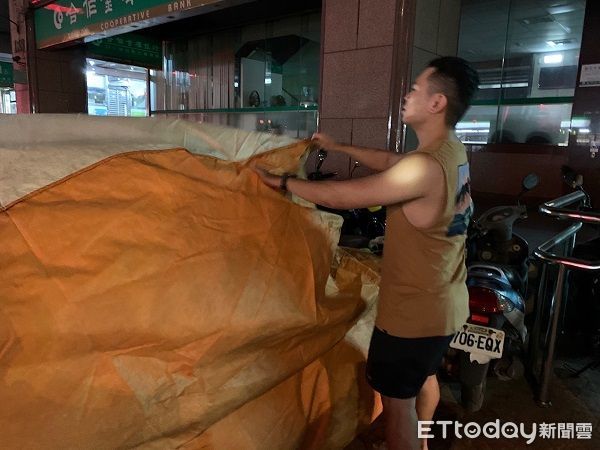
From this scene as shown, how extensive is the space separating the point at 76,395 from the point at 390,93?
3277mm

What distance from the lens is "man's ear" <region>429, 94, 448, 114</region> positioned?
68.4 inches

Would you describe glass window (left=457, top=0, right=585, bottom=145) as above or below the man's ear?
above

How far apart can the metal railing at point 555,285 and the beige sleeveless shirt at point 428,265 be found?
3.16 feet

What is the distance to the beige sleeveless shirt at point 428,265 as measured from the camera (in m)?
1.72

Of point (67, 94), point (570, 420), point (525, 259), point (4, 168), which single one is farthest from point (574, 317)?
point (67, 94)

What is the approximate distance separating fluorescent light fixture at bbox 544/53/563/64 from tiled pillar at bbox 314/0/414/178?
505cm

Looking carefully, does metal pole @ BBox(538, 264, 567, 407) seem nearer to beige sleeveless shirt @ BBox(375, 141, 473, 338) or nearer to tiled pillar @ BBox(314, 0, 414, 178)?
beige sleeveless shirt @ BBox(375, 141, 473, 338)

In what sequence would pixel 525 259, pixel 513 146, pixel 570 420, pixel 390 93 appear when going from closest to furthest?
pixel 570 420 < pixel 525 259 < pixel 390 93 < pixel 513 146

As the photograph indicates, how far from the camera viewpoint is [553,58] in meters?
7.50

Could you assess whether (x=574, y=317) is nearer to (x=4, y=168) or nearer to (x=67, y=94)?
(x=4, y=168)

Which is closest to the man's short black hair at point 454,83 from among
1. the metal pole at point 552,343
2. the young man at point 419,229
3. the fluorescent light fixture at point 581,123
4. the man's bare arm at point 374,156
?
the young man at point 419,229

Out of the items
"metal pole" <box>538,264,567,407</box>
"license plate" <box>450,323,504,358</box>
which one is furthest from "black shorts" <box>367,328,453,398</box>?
"metal pole" <box>538,264,567,407</box>

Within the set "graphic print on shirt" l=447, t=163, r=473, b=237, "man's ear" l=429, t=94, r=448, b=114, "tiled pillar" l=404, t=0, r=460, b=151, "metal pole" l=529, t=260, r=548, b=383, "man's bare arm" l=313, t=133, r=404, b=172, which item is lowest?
"metal pole" l=529, t=260, r=548, b=383

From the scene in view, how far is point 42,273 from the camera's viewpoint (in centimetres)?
133
